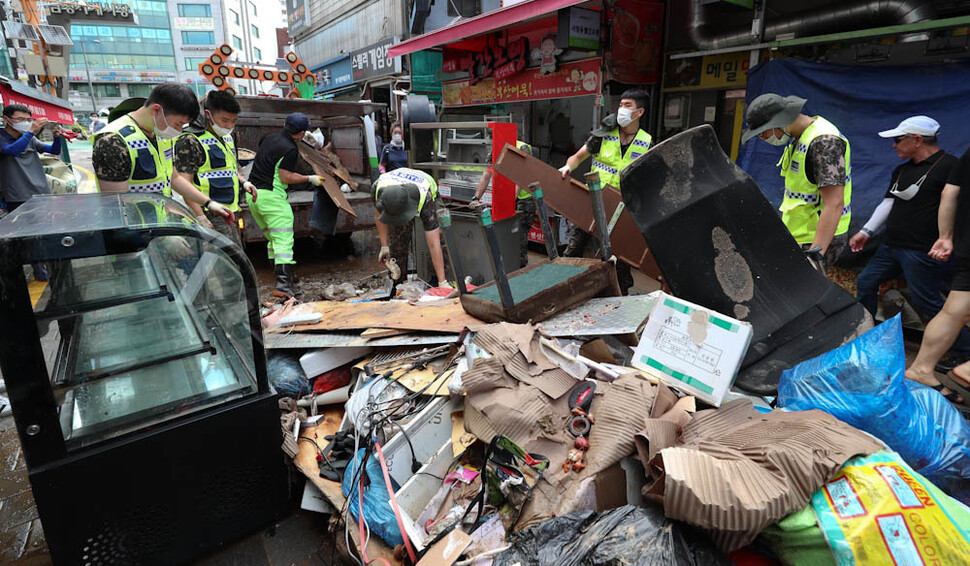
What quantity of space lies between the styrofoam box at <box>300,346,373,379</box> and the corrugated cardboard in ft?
5.99

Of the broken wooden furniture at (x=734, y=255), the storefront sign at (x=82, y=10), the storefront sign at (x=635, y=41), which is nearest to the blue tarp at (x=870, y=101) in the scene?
the storefront sign at (x=635, y=41)

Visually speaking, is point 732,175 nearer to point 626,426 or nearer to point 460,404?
point 626,426

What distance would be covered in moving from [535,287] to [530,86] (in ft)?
15.8

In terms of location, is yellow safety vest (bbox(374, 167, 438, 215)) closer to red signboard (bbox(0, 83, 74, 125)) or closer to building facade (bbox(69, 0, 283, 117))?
red signboard (bbox(0, 83, 74, 125))

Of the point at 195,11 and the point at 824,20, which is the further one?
the point at 195,11

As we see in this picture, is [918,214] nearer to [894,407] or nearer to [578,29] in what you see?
[894,407]

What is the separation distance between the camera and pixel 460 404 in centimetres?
238

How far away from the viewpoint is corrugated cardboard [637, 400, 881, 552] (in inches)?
53.9

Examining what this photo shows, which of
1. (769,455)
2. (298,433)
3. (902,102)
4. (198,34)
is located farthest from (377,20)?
(198,34)

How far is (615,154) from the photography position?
4305 millimetres

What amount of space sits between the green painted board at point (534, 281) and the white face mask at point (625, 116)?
1.60 m

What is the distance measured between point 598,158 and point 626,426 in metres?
3.17

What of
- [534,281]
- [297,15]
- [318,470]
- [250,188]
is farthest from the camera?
[297,15]

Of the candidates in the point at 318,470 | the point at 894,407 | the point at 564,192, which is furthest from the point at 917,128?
the point at 318,470
